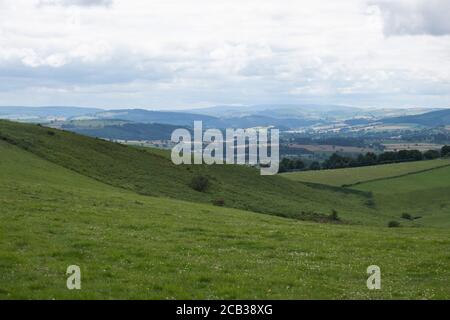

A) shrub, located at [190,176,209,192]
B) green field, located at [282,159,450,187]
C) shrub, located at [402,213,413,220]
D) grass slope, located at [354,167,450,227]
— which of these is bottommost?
shrub, located at [402,213,413,220]

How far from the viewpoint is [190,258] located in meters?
18.7

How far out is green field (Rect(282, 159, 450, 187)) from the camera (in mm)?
111400

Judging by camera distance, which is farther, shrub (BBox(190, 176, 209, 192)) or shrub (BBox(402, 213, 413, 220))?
shrub (BBox(402, 213, 413, 220))

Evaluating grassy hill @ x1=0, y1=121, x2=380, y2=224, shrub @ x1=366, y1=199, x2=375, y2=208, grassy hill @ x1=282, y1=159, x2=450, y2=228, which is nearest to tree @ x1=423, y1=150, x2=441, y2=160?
grassy hill @ x1=282, y1=159, x2=450, y2=228

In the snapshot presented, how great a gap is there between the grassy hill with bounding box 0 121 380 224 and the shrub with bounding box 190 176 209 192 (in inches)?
25.2

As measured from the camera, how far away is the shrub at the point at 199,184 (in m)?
67.1

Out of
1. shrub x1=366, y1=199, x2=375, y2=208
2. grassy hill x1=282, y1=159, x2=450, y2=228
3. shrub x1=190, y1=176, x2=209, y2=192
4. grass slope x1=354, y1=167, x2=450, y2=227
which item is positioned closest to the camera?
shrub x1=190, y1=176, x2=209, y2=192

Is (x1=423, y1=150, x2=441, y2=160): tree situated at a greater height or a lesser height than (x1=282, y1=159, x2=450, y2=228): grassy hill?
greater

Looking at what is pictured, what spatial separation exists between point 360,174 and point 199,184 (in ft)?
199

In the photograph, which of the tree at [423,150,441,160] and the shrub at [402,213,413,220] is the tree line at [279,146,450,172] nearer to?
the tree at [423,150,441,160]

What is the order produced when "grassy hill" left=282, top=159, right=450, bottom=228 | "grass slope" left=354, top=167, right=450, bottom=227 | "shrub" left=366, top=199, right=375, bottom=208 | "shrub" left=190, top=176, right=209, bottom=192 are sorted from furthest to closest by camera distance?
1. "shrub" left=366, top=199, right=375, bottom=208
2. "grassy hill" left=282, top=159, right=450, bottom=228
3. "grass slope" left=354, top=167, right=450, bottom=227
4. "shrub" left=190, top=176, right=209, bottom=192

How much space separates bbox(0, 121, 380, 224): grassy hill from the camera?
6234 cm

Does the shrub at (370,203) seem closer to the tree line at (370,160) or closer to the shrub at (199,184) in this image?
the shrub at (199,184)
